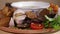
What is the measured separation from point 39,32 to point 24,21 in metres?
0.08

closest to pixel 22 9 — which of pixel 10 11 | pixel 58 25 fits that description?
pixel 10 11

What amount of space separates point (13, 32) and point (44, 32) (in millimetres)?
105

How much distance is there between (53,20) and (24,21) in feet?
0.34

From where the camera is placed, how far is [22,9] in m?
0.61

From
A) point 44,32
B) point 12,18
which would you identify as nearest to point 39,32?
point 44,32

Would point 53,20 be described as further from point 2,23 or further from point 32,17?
point 2,23

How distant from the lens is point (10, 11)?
24.7 inches

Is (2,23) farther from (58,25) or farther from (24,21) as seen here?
(58,25)

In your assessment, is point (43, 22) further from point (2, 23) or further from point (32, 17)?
point (2, 23)

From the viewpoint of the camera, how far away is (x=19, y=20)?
56 centimetres

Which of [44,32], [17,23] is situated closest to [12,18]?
[17,23]

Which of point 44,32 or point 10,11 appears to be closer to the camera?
point 44,32

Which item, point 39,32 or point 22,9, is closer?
point 39,32

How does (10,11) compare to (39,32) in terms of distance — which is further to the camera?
(10,11)
